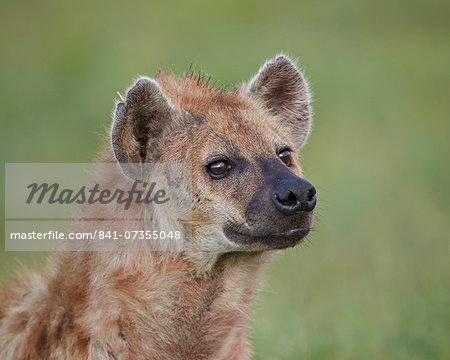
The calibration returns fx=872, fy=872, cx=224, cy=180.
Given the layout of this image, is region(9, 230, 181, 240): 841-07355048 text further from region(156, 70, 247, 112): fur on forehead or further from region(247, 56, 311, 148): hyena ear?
region(247, 56, 311, 148): hyena ear

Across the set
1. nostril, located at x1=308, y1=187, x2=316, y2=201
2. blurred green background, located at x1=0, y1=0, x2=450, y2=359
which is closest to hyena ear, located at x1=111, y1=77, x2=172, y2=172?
nostril, located at x1=308, y1=187, x2=316, y2=201

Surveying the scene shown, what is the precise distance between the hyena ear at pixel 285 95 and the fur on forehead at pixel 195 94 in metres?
0.18

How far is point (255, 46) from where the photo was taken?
16266 millimetres

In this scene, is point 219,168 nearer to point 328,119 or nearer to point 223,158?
point 223,158

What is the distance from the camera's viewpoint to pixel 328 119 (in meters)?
13.7

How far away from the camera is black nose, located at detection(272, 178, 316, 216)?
178 inches

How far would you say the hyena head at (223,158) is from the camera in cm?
458

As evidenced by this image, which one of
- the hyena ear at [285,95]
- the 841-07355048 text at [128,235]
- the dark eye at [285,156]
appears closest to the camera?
the 841-07355048 text at [128,235]

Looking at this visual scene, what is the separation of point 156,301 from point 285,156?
45.0 inches

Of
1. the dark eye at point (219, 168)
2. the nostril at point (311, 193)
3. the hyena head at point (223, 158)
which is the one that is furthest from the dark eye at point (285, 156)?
the nostril at point (311, 193)

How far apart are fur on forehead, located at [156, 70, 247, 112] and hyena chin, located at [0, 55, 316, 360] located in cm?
3

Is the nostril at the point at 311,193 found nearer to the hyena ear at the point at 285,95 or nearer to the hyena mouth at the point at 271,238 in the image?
the hyena mouth at the point at 271,238

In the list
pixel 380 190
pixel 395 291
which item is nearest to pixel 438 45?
pixel 380 190

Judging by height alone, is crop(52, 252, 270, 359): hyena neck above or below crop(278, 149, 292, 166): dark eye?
below
